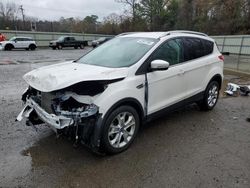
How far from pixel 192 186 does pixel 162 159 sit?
657mm

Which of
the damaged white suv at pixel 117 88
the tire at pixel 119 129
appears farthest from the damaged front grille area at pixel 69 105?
the tire at pixel 119 129

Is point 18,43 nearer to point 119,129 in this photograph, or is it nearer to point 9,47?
point 9,47

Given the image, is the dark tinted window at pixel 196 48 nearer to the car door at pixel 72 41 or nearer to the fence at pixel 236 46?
the fence at pixel 236 46

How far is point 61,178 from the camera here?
9.90 feet

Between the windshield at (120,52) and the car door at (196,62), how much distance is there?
911 mm

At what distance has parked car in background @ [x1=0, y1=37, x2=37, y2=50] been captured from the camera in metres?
25.3

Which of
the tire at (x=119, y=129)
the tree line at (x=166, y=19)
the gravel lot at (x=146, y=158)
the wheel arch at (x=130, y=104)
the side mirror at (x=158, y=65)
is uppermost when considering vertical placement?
the tree line at (x=166, y=19)

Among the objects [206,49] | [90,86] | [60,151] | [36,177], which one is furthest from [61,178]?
[206,49]

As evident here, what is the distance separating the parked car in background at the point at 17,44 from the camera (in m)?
25.3

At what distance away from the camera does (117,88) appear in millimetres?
3334

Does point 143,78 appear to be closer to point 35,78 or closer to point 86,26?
point 35,78

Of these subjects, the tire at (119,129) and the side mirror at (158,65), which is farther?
the side mirror at (158,65)

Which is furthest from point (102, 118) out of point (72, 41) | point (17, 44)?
point (72, 41)

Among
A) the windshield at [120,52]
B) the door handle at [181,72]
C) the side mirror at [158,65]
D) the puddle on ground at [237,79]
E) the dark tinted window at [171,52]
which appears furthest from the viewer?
the puddle on ground at [237,79]
